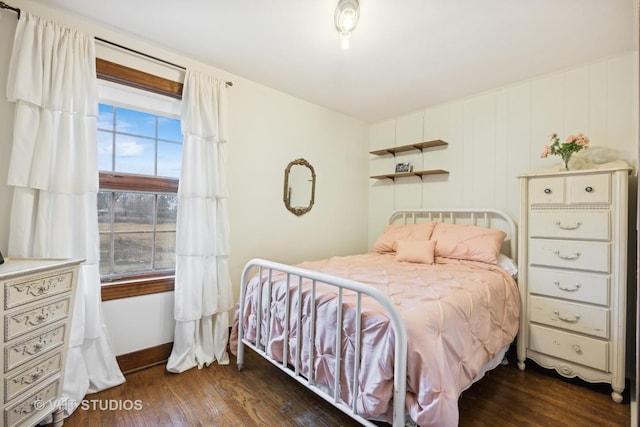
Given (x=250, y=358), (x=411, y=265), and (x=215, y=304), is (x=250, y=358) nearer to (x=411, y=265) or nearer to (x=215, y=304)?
(x=215, y=304)

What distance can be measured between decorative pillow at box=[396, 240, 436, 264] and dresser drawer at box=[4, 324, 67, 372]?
91.4 inches

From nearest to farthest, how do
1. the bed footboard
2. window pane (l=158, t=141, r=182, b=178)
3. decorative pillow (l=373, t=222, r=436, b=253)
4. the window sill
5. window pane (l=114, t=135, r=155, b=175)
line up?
the bed footboard → the window sill → window pane (l=114, t=135, r=155, b=175) → window pane (l=158, t=141, r=182, b=178) → decorative pillow (l=373, t=222, r=436, b=253)

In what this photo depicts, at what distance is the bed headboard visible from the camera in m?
2.52

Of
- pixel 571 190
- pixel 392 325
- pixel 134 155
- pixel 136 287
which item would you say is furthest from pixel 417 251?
pixel 134 155

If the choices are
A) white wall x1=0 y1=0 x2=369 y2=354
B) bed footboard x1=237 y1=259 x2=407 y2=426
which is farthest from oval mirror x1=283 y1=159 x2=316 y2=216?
bed footboard x1=237 y1=259 x2=407 y2=426

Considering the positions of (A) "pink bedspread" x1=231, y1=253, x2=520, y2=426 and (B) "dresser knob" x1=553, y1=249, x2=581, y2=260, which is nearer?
(A) "pink bedspread" x1=231, y1=253, x2=520, y2=426

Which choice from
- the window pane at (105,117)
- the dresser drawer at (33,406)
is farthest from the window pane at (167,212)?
the dresser drawer at (33,406)

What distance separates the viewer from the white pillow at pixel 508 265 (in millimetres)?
2218

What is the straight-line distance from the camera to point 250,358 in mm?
2207

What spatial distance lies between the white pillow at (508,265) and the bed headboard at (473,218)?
0.17 meters

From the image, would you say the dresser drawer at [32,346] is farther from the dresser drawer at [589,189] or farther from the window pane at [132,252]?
the dresser drawer at [589,189]

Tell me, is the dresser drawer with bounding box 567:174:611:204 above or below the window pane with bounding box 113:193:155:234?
above

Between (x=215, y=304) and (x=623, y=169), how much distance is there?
285 centimetres

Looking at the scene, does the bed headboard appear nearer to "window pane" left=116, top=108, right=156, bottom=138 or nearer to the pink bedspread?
the pink bedspread
